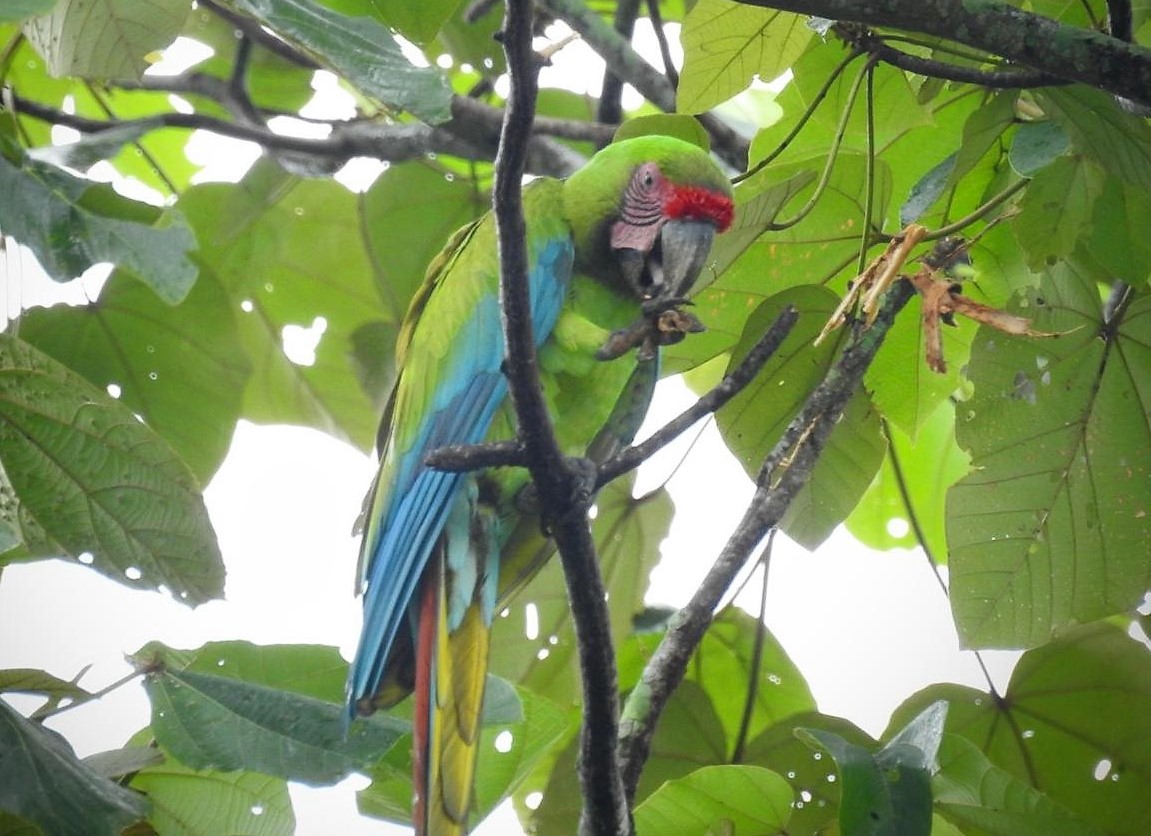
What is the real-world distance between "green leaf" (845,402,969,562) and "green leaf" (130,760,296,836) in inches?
43.9

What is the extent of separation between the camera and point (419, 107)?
35.9 inches

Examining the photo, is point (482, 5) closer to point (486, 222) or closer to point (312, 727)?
point (486, 222)

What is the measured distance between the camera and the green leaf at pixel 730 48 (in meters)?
1.36

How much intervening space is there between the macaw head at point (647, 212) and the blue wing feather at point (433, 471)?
6 centimetres

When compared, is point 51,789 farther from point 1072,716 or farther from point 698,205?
point 1072,716

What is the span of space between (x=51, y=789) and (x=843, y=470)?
0.96m

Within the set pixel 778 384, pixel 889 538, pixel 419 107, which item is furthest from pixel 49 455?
pixel 889 538

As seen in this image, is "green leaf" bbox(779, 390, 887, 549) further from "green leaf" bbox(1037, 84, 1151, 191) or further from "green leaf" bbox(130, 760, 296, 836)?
"green leaf" bbox(130, 760, 296, 836)

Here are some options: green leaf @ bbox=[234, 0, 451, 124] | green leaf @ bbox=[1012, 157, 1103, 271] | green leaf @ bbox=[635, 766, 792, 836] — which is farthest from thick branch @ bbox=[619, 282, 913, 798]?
green leaf @ bbox=[234, 0, 451, 124]

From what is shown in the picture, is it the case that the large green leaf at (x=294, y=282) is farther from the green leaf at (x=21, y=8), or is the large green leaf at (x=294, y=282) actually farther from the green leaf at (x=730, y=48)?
the green leaf at (x=21, y=8)

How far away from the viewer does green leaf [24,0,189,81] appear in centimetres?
143

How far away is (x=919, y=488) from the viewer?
2109mm

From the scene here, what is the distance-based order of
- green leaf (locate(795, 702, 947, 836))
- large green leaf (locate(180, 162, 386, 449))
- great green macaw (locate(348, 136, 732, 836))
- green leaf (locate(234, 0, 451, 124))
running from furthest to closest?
large green leaf (locate(180, 162, 386, 449)), great green macaw (locate(348, 136, 732, 836)), green leaf (locate(795, 702, 947, 836)), green leaf (locate(234, 0, 451, 124))

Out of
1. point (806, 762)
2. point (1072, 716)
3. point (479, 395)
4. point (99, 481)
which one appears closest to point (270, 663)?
point (99, 481)
